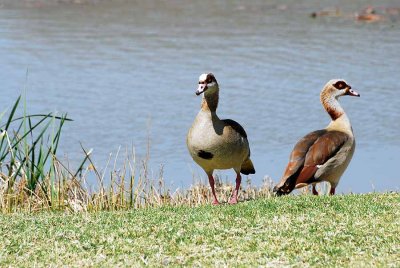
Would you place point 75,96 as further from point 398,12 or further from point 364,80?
point 398,12

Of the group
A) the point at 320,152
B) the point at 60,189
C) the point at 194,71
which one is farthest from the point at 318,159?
the point at 194,71

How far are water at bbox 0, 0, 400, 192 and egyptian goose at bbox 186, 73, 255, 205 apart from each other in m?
2.62

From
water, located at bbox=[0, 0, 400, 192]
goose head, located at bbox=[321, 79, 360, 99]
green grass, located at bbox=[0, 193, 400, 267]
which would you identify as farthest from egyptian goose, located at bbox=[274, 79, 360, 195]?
water, located at bbox=[0, 0, 400, 192]

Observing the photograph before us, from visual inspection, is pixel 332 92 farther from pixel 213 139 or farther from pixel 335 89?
pixel 213 139

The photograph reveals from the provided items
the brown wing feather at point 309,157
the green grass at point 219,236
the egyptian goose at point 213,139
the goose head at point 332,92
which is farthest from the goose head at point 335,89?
the green grass at point 219,236

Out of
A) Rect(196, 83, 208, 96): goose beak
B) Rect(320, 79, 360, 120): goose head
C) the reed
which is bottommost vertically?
the reed

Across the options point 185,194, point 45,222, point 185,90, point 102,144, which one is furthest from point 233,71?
point 45,222

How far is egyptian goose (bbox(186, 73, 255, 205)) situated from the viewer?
9406 mm

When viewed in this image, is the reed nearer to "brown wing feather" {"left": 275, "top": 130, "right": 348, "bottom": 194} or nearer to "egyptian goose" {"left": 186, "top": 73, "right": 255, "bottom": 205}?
"egyptian goose" {"left": 186, "top": 73, "right": 255, "bottom": 205}

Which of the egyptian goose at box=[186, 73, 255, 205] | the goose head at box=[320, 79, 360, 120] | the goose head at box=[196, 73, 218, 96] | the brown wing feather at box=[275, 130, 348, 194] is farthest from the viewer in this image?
the goose head at box=[320, 79, 360, 120]

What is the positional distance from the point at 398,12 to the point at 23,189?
19.3 m

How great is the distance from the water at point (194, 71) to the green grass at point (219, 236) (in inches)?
165

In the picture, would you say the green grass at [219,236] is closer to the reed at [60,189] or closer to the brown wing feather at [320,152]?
the reed at [60,189]

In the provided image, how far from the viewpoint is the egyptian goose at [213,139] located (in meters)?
9.41
